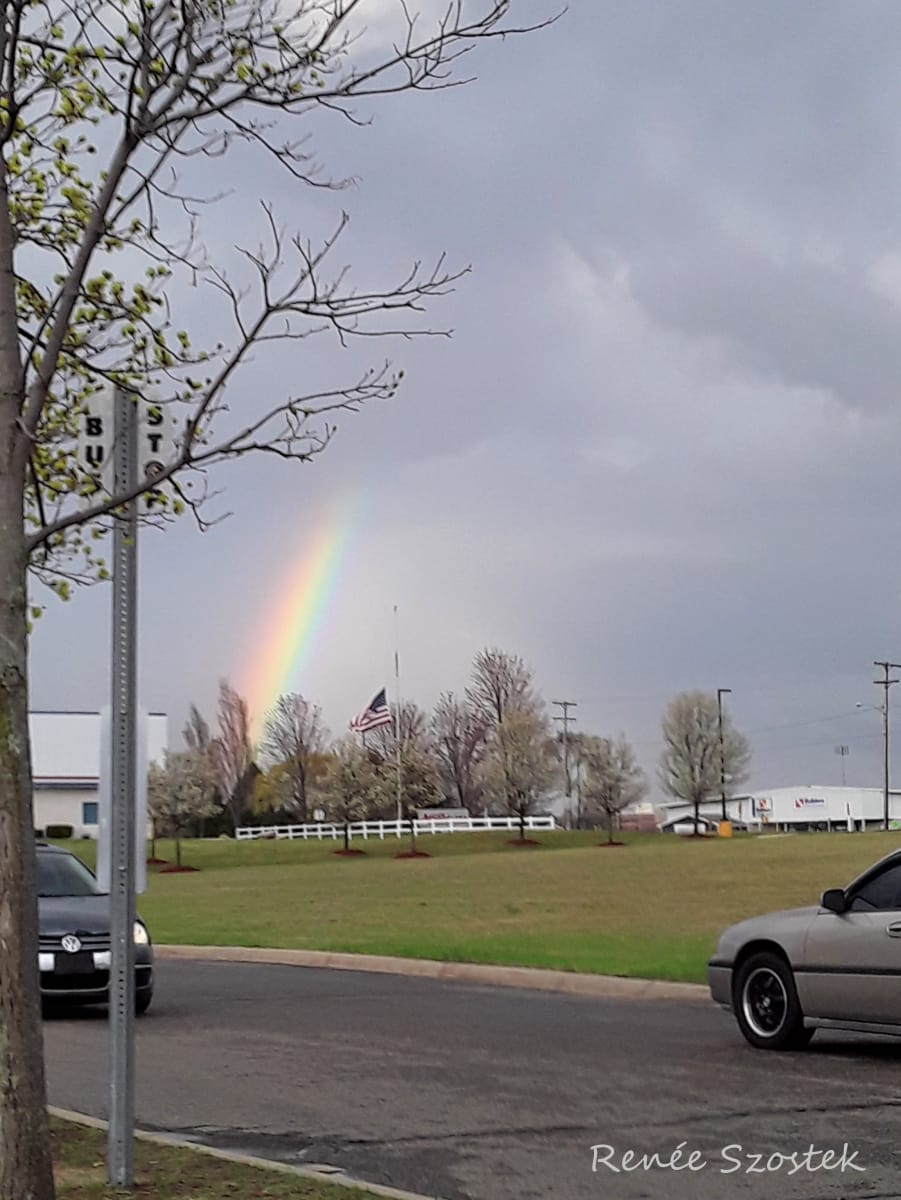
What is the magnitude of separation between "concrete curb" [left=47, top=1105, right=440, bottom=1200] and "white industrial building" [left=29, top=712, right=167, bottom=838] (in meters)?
89.7

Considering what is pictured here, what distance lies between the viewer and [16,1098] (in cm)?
616

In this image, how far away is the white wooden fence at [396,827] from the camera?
8094 centimetres

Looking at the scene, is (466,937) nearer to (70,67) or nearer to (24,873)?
(70,67)

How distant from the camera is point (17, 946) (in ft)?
20.4

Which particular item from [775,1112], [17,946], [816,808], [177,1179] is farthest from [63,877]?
[816,808]

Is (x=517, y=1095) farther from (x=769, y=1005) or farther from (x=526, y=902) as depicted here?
(x=526, y=902)

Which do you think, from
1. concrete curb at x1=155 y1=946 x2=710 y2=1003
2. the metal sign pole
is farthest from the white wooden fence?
the metal sign pole

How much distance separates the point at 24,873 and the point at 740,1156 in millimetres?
4041

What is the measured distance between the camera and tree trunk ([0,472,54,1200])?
6129 millimetres

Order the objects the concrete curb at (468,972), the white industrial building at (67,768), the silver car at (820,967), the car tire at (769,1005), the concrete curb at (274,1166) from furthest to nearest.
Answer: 1. the white industrial building at (67,768)
2. the concrete curb at (468,972)
3. the car tire at (769,1005)
4. the silver car at (820,967)
5. the concrete curb at (274,1166)

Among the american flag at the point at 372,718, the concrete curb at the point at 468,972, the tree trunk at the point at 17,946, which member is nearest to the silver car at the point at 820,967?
the concrete curb at the point at 468,972

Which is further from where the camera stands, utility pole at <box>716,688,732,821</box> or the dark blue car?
utility pole at <box>716,688,732,821</box>

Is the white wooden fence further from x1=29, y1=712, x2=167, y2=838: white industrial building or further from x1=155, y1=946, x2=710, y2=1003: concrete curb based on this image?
x1=155, y1=946, x2=710, y2=1003: concrete curb

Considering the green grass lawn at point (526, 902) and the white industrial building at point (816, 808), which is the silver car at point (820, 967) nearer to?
the green grass lawn at point (526, 902)
